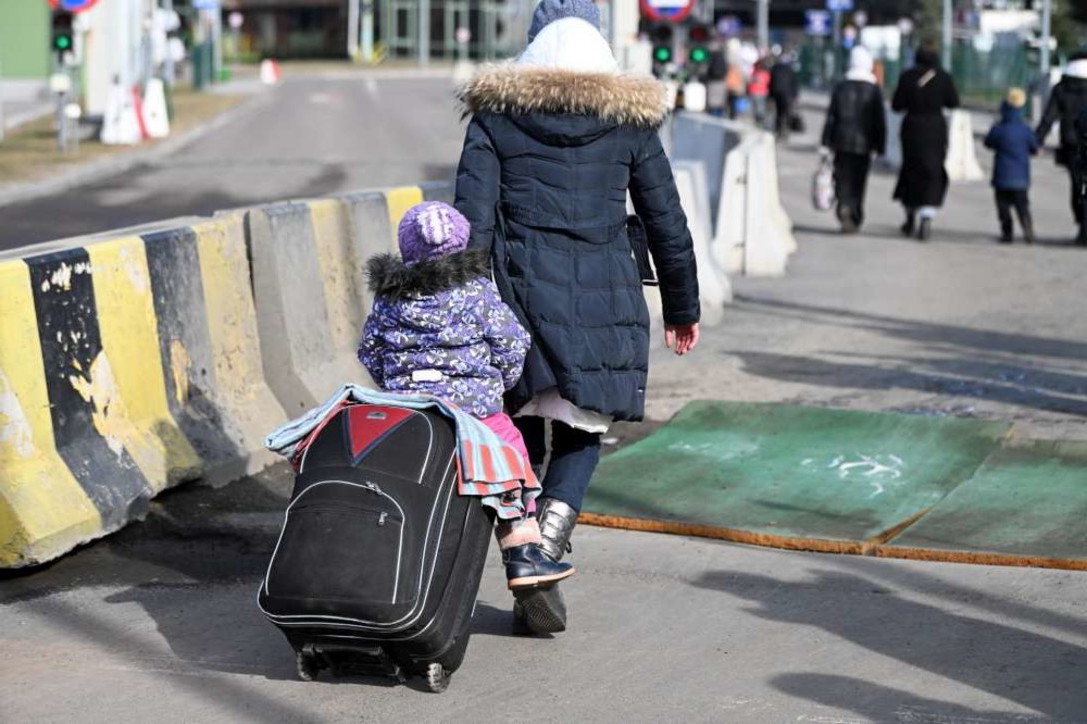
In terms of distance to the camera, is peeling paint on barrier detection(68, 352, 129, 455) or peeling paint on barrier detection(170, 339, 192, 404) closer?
peeling paint on barrier detection(68, 352, 129, 455)

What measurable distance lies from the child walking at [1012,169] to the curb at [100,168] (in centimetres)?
1117

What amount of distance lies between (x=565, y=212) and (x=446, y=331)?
0.58m

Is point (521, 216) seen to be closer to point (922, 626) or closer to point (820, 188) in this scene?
point (922, 626)

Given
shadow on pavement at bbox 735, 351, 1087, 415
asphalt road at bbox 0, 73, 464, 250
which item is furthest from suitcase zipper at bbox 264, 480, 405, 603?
asphalt road at bbox 0, 73, 464, 250

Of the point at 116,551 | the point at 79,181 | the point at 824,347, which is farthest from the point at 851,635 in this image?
A: the point at 79,181

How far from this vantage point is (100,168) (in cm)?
2661

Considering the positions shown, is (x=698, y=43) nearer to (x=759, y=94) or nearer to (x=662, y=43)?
(x=662, y=43)

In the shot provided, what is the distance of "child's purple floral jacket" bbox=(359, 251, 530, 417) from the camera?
5070 mm

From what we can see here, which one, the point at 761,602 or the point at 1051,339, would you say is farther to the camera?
the point at 1051,339

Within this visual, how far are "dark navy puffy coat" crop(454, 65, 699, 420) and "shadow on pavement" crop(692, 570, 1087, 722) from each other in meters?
0.87

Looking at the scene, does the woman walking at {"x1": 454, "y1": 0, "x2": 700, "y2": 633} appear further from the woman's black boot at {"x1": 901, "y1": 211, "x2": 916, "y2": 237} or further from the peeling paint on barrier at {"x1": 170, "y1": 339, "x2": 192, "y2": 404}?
the woman's black boot at {"x1": 901, "y1": 211, "x2": 916, "y2": 237}

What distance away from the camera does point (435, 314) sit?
5.07 metres

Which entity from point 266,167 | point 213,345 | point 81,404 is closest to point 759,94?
point 266,167

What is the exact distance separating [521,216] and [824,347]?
6.32 meters
